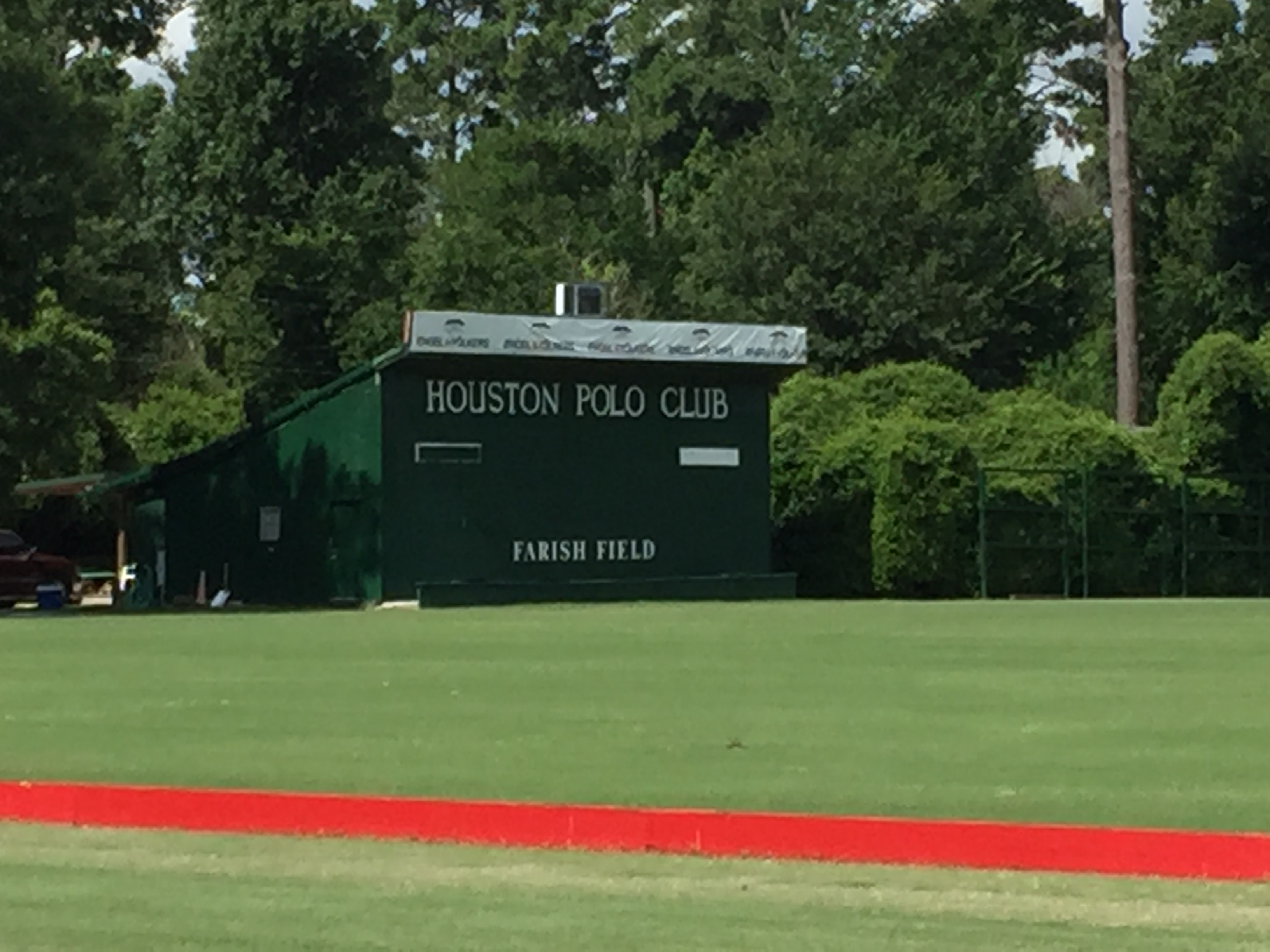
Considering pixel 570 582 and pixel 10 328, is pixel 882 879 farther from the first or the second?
pixel 10 328

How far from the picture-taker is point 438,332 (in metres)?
40.8

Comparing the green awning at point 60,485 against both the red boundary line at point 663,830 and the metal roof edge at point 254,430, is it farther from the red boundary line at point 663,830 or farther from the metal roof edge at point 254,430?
the red boundary line at point 663,830

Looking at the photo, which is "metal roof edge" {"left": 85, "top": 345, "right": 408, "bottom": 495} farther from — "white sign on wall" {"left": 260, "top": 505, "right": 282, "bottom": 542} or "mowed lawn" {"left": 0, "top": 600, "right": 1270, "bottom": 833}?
"mowed lawn" {"left": 0, "top": 600, "right": 1270, "bottom": 833}

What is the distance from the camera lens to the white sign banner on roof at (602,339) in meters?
40.9

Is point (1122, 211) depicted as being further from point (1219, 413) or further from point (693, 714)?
point (693, 714)

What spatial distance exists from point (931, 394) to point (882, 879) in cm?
4286

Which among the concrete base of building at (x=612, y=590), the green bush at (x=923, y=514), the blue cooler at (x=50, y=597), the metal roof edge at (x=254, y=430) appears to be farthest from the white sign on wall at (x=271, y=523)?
the green bush at (x=923, y=514)

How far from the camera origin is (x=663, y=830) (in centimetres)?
1202

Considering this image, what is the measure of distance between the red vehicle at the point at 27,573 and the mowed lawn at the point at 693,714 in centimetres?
1646

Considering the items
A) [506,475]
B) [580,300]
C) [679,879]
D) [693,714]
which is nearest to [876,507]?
[580,300]

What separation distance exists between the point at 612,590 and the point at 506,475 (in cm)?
277

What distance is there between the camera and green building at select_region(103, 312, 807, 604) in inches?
1618

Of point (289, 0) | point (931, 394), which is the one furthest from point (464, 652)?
point (289, 0)

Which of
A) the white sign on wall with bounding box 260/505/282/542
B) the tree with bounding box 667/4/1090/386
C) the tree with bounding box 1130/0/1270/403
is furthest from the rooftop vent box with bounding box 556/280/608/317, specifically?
the tree with bounding box 1130/0/1270/403
